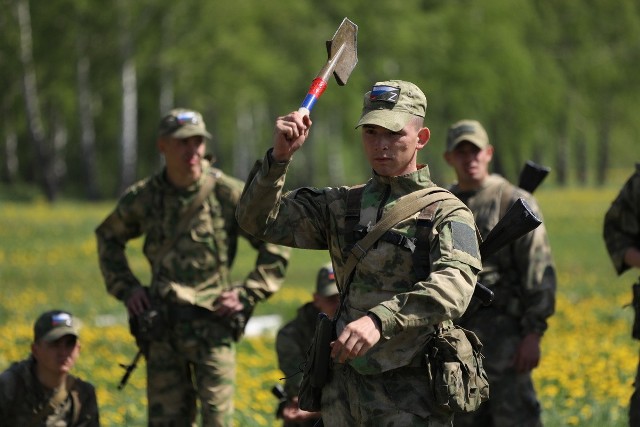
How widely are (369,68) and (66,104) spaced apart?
12.4m

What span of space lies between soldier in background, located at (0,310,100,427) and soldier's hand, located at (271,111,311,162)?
2.94 metres

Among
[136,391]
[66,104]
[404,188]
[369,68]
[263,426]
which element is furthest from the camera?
[369,68]

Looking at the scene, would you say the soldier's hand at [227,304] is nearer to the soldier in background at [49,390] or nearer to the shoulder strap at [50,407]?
the soldier in background at [49,390]

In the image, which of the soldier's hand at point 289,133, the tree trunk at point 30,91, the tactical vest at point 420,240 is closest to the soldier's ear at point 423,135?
the tactical vest at point 420,240

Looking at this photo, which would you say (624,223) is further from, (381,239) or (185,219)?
(381,239)

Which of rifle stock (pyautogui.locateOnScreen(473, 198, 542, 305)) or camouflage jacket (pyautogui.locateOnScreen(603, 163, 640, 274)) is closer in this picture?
rifle stock (pyautogui.locateOnScreen(473, 198, 542, 305))

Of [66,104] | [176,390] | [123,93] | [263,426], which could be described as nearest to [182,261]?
[176,390]

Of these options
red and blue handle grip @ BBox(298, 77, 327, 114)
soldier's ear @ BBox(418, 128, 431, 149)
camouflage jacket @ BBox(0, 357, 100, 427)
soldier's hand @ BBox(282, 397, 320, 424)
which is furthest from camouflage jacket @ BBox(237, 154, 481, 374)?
camouflage jacket @ BBox(0, 357, 100, 427)

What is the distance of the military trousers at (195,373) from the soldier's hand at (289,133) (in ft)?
9.45

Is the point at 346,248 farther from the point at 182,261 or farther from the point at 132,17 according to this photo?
the point at 132,17

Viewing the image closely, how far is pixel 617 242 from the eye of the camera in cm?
771

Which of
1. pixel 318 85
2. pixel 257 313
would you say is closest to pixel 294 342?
pixel 318 85

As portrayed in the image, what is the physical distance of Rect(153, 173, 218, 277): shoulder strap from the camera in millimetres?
7664

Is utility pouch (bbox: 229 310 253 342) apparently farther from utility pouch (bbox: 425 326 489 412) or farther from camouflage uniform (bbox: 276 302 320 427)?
utility pouch (bbox: 425 326 489 412)
